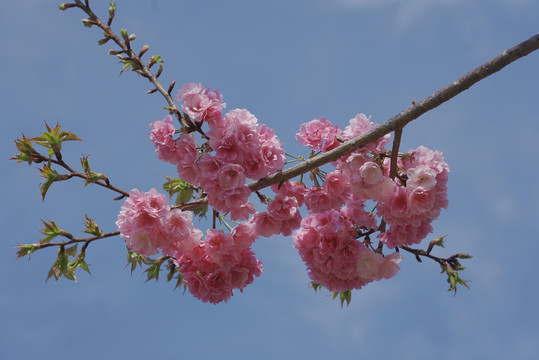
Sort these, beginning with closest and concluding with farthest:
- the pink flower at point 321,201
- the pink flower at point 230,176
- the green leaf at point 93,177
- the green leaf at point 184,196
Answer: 1. the pink flower at point 230,176
2. the green leaf at point 93,177
3. the pink flower at point 321,201
4. the green leaf at point 184,196

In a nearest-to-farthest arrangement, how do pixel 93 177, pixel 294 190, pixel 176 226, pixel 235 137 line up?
1. pixel 235 137
2. pixel 176 226
3. pixel 93 177
4. pixel 294 190

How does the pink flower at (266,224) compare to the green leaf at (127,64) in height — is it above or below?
below

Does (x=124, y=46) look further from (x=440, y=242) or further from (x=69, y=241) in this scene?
(x=440, y=242)

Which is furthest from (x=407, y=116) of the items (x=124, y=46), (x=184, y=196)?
(x=124, y=46)

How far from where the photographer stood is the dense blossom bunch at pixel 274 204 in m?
3.32

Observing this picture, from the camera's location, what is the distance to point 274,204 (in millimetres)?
3730

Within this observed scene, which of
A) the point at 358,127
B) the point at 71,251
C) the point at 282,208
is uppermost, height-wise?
the point at 358,127

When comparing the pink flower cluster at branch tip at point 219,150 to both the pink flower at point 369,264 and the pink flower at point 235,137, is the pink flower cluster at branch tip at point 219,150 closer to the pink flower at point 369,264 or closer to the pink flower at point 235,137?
the pink flower at point 235,137

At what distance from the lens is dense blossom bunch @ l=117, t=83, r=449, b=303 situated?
10.9 ft

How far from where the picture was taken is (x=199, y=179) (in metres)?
3.44

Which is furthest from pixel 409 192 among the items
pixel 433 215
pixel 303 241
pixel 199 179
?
pixel 199 179

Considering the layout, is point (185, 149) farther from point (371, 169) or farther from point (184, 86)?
point (371, 169)

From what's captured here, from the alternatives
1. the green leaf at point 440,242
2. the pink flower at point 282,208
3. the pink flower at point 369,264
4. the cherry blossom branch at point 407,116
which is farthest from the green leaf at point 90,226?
the green leaf at point 440,242

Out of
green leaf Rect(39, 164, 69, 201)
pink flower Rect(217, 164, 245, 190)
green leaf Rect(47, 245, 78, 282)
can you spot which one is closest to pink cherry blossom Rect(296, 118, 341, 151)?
pink flower Rect(217, 164, 245, 190)
